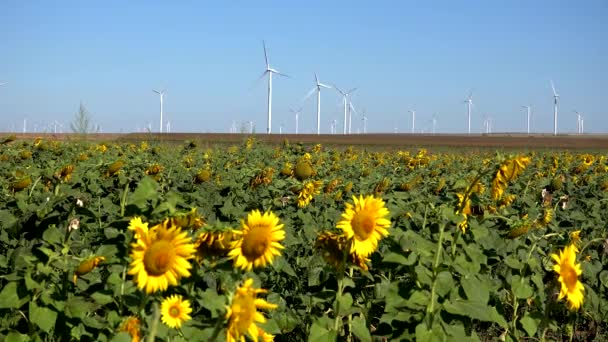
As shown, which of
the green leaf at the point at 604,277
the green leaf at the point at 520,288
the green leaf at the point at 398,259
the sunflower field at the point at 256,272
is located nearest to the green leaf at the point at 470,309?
the sunflower field at the point at 256,272

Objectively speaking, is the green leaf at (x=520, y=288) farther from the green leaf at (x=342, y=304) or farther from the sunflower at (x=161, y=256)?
the sunflower at (x=161, y=256)

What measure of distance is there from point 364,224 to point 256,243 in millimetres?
543

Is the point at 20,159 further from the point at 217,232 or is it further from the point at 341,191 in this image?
the point at 217,232

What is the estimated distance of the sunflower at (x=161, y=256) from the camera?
5.56 ft

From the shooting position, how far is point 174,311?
2.09 metres

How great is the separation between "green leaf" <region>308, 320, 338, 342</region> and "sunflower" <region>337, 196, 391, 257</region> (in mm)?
408

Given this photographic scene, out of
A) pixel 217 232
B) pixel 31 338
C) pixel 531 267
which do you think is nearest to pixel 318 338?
pixel 217 232

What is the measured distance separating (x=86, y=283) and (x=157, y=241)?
1126mm

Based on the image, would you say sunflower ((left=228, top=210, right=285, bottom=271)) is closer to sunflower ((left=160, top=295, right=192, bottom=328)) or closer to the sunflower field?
the sunflower field

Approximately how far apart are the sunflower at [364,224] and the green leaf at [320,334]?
41 centimetres

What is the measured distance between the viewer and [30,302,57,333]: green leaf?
2.31 metres

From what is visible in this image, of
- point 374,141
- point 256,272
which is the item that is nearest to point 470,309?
point 256,272

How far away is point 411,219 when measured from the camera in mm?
3812

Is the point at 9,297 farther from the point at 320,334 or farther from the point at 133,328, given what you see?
the point at 320,334
